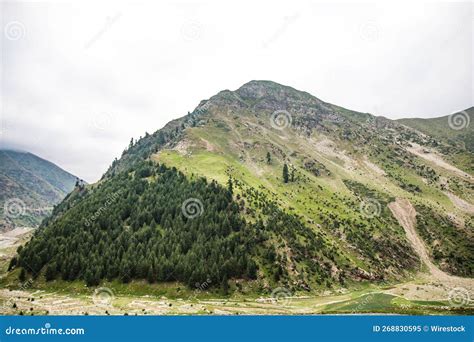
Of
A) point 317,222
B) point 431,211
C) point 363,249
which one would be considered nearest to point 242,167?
point 317,222

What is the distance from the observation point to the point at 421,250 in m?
143

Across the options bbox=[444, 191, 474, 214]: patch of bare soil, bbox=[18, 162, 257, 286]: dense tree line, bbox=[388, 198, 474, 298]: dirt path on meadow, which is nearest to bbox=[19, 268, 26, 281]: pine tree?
bbox=[18, 162, 257, 286]: dense tree line

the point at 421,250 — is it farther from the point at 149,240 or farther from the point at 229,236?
the point at 149,240

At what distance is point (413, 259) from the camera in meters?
134

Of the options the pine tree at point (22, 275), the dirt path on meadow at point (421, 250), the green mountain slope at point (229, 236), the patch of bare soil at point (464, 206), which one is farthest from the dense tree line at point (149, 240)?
the patch of bare soil at point (464, 206)

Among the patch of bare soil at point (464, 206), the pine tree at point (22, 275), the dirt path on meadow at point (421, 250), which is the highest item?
the patch of bare soil at point (464, 206)

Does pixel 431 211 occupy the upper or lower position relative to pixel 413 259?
upper

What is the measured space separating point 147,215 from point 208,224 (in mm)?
20994

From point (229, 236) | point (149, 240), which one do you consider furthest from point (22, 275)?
point (229, 236)

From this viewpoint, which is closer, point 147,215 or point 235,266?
point 235,266

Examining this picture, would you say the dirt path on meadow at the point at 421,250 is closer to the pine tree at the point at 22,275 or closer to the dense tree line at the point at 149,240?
the dense tree line at the point at 149,240

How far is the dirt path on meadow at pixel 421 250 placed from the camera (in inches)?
4290

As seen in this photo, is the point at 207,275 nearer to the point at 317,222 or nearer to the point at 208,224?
the point at 208,224

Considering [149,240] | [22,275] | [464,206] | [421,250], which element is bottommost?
[22,275]
